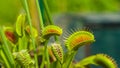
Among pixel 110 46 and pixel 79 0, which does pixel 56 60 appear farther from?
pixel 79 0

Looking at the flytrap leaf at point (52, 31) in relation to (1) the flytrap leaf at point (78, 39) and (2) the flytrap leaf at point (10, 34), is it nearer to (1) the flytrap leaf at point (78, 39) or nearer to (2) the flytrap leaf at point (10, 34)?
(1) the flytrap leaf at point (78, 39)

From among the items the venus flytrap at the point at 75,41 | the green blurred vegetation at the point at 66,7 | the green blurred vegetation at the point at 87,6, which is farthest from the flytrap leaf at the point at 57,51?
the green blurred vegetation at the point at 87,6

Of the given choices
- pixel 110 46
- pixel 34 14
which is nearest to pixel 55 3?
pixel 110 46

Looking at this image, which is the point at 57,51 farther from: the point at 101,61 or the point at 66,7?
the point at 66,7

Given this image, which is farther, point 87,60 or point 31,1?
point 31,1

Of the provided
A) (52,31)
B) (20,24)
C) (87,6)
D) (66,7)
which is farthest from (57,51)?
(87,6)

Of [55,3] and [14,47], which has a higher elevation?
[55,3]

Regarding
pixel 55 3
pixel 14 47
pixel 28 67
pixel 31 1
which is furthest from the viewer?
pixel 55 3

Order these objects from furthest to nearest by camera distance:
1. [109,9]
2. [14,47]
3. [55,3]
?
1. [109,9]
2. [55,3]
3. [14,47]

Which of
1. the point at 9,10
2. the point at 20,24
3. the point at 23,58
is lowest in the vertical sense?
the point at 23,58
